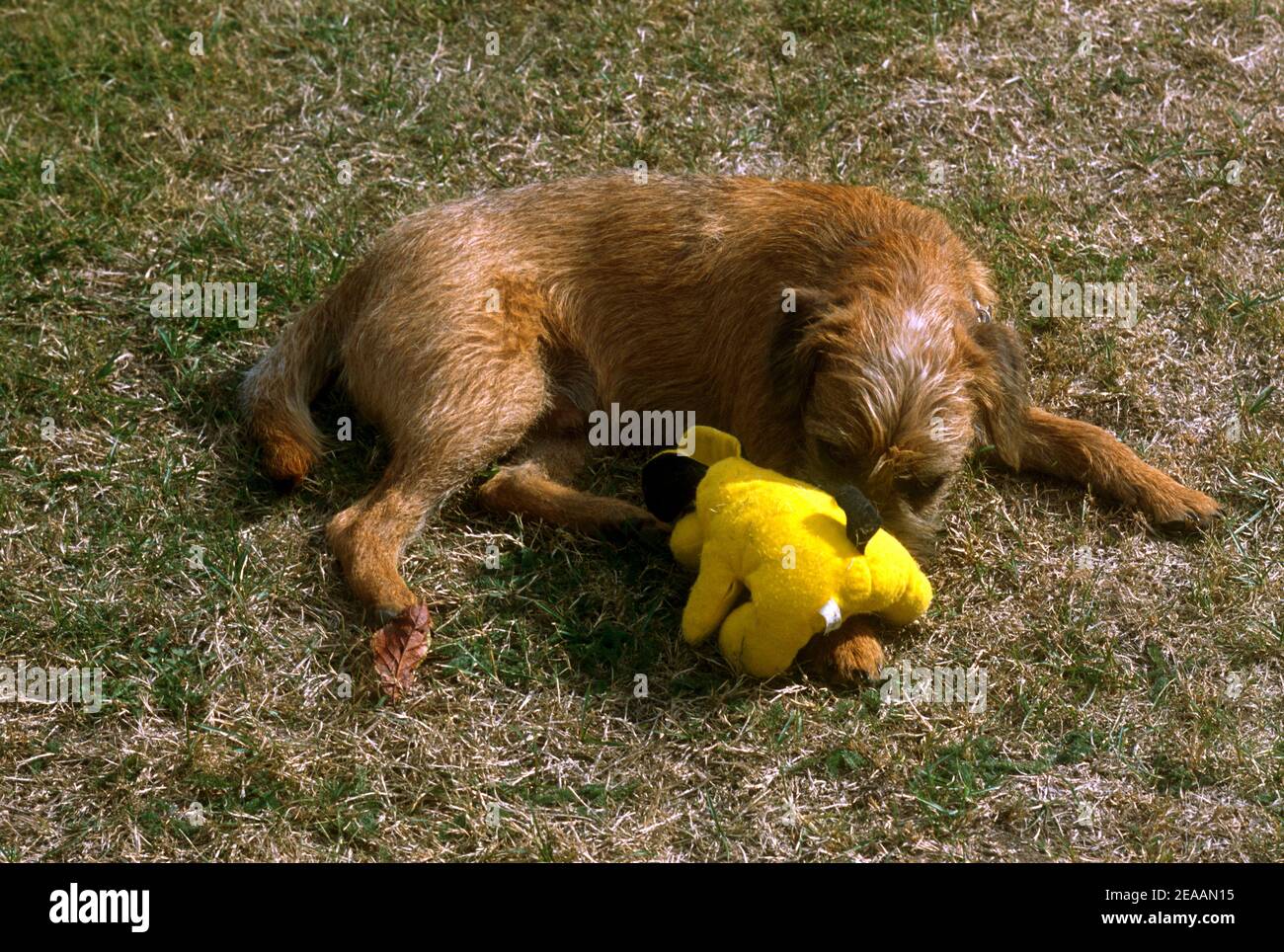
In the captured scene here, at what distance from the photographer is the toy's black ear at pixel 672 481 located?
16.2 feet

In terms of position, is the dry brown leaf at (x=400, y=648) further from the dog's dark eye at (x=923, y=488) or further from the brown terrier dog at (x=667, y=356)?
the dog's dark eye at (x=923, y=488)

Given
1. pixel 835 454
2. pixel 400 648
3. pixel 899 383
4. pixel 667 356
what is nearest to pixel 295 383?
pixel 400 648

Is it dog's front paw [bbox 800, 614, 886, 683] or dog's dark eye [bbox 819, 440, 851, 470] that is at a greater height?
dog's dark eye [bbox 819, 440, 851, 470]

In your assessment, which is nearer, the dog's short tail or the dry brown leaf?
the dry brown leaf

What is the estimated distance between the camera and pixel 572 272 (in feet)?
18.5

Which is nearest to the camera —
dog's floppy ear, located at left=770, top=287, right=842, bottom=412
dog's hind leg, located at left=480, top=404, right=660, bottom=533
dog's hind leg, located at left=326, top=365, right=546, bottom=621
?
dog's floppy ear, located at left=770, top=287, right=842, bottom=412

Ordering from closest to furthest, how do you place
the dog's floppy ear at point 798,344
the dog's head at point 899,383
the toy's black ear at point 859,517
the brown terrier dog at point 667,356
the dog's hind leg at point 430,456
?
1. the toy's black ear at point 859,517
2. the dog's head at point 899,383
3. the brown terrier dog at point 667,356
4. the dog's floppy ear at point 798,344
5. the dog's hind leg at point 430,456

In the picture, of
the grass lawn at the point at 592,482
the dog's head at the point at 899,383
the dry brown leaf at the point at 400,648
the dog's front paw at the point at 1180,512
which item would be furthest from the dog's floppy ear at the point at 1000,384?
the dry brown leaf at the point at 400,648

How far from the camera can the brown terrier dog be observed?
4.75m

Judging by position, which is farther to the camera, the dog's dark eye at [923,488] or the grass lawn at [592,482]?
the dog's dark eye at [923,488]

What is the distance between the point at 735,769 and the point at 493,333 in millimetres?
1937

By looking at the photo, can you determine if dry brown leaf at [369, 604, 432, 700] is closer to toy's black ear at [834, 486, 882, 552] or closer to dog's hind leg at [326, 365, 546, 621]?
dog's hind leg at [326, 365, 546, 621]

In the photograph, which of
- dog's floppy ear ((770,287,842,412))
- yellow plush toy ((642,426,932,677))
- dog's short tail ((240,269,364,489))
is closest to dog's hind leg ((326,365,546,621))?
dog's short tail ((240,269,364,489))

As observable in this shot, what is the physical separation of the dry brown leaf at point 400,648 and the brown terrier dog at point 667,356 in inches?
3.2
